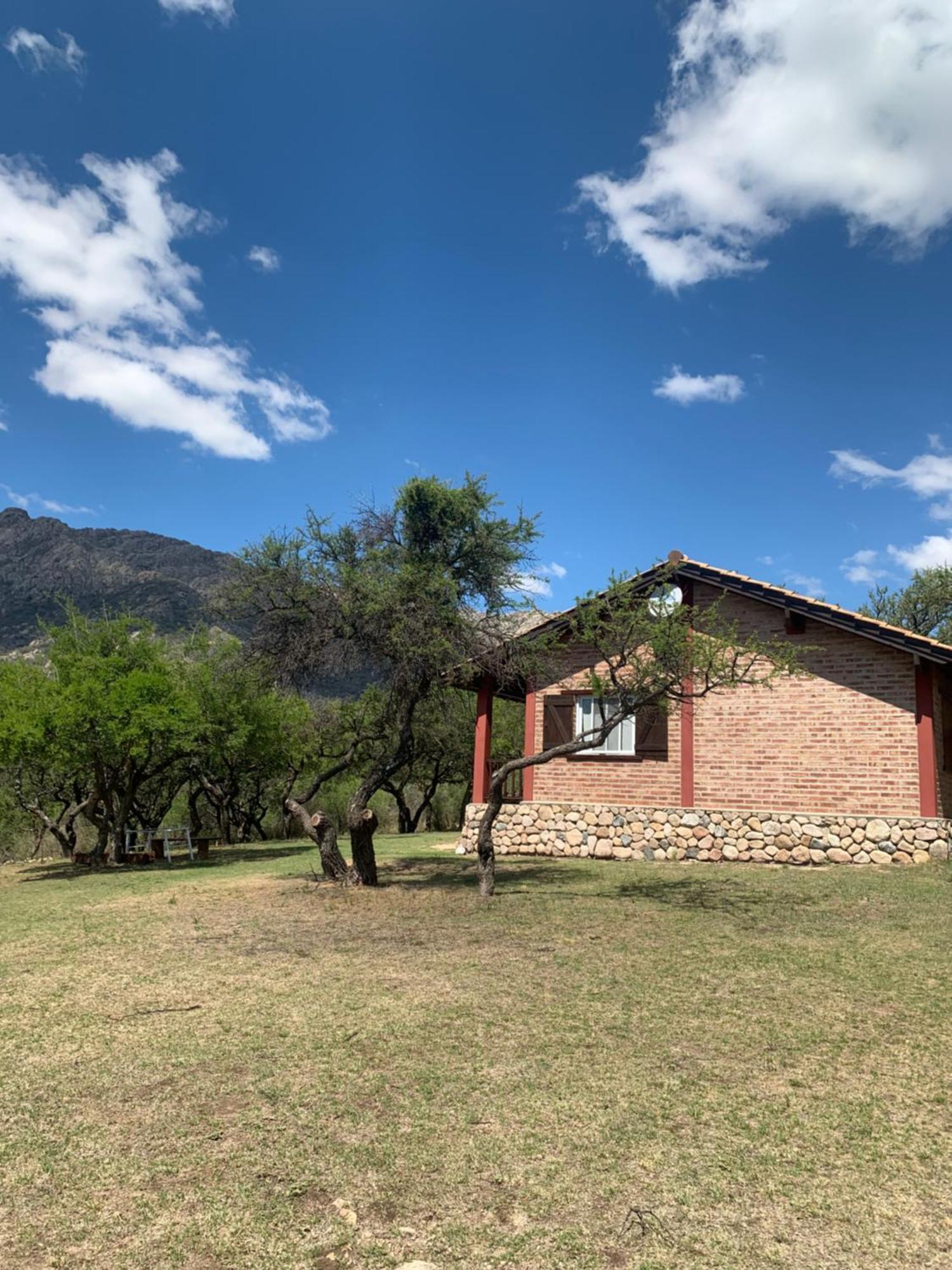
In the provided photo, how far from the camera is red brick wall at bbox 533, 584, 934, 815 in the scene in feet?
43.9

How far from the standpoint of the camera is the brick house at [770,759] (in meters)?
13.2

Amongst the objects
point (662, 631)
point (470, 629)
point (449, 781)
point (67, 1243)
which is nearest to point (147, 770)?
point (449, 781)

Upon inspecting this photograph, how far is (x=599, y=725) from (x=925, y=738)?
210 inches

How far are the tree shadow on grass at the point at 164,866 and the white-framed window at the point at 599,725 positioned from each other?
7.07m

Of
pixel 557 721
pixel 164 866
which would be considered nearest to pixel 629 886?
pixel 557 721

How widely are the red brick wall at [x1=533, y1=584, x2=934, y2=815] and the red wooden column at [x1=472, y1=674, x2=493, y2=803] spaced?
6.93 ft

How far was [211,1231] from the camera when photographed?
296cm

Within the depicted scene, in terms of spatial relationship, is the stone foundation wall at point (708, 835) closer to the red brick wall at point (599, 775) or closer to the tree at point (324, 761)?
the red brick wall at point (599, 775)

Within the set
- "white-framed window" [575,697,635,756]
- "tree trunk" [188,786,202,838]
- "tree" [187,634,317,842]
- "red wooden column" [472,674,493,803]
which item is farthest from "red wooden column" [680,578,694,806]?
"tree trunk" [188,786,202,838]

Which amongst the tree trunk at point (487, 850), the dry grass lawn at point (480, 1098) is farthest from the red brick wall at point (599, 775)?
the dry grass lawn at point (480, 1098)

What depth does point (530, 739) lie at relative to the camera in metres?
16.4

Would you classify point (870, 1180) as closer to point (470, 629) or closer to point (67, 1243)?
point (67, 1243)

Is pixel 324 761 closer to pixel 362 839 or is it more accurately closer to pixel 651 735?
pixel 651 735

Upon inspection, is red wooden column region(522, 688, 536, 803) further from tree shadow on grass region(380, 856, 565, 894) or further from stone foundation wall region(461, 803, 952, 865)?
tree shadow on grass region(380, 856, 565, 894)
